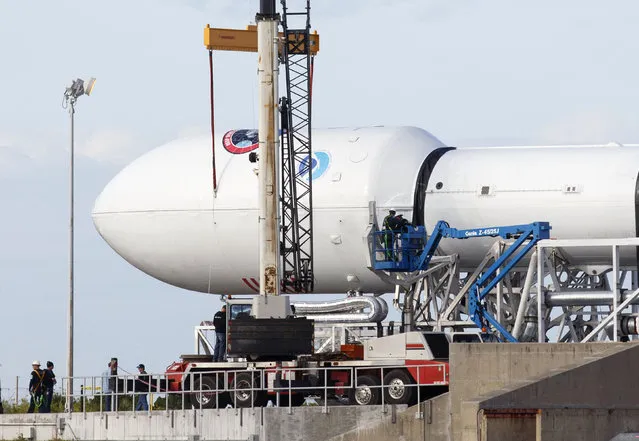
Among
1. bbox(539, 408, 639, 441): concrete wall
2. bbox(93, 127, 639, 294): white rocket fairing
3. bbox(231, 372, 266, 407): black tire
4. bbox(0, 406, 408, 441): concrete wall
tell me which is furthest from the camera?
bbox(93, 127, 639, 294): white rocket fairing

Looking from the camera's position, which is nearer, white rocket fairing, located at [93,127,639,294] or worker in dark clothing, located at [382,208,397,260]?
white rocket fairing, located at [93,127,639,294]

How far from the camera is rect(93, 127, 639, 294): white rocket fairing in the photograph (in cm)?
4197

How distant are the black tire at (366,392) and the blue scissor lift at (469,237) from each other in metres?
4.99

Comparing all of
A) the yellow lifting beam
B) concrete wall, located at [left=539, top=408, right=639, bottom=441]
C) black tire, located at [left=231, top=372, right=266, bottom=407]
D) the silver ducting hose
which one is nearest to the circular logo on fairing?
the yellow lifting beam

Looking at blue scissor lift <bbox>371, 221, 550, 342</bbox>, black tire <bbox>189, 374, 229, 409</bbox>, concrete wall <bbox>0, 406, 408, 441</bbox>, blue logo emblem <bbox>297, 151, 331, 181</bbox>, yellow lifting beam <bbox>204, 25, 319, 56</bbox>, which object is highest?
yellow lifting beam <bbox>204, 25, 319, 56</bbox>

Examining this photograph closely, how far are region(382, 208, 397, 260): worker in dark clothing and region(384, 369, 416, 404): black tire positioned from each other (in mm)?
5980

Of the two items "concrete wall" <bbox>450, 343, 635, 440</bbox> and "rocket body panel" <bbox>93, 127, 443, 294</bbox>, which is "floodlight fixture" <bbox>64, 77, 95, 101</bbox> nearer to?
"rocket body panel" <bbox>93, 127, 443, 294</bbox>

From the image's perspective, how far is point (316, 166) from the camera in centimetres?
4456

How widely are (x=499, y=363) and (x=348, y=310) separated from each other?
351 inches

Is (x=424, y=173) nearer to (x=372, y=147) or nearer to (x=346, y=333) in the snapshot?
(x=372, y=147)

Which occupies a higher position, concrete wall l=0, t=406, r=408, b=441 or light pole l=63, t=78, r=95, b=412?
light pole l=63, t=78, r=95, b=412

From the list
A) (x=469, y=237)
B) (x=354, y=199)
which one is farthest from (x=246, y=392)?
→ (x=469, y=237)

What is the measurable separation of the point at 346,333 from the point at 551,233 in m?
6.46

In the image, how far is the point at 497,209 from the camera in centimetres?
4253
